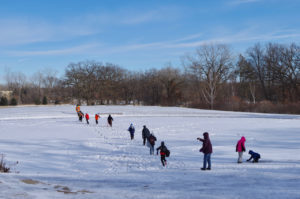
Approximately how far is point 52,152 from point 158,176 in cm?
745

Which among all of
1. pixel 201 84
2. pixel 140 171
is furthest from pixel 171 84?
pixel 140 171

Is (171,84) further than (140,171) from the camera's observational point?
Yes

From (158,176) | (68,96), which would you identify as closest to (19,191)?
(158,176)

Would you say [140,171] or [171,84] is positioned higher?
[171,84]

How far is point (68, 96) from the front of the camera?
7200 cm

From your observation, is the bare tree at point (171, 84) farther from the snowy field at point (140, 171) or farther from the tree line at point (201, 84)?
the snowy field at point (140, 171)

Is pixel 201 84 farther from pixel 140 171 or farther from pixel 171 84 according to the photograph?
pixel 140 171

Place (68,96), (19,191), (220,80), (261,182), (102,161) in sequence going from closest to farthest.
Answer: (19,191) → (261,182) → (102,161) → (220,80) → (68,96)

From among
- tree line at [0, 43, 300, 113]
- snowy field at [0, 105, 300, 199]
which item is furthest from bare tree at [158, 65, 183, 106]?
snowy field at [0, 105, 300, 199]

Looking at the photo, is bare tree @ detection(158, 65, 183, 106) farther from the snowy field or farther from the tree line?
the snowy field

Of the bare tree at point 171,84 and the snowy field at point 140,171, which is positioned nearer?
the snowy field at point 140,171

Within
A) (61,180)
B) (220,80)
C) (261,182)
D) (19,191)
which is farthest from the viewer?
(220,80)

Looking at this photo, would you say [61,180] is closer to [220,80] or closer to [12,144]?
[12,144]

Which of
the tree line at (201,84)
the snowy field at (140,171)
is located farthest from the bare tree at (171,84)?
the snowy field at (140,171)
